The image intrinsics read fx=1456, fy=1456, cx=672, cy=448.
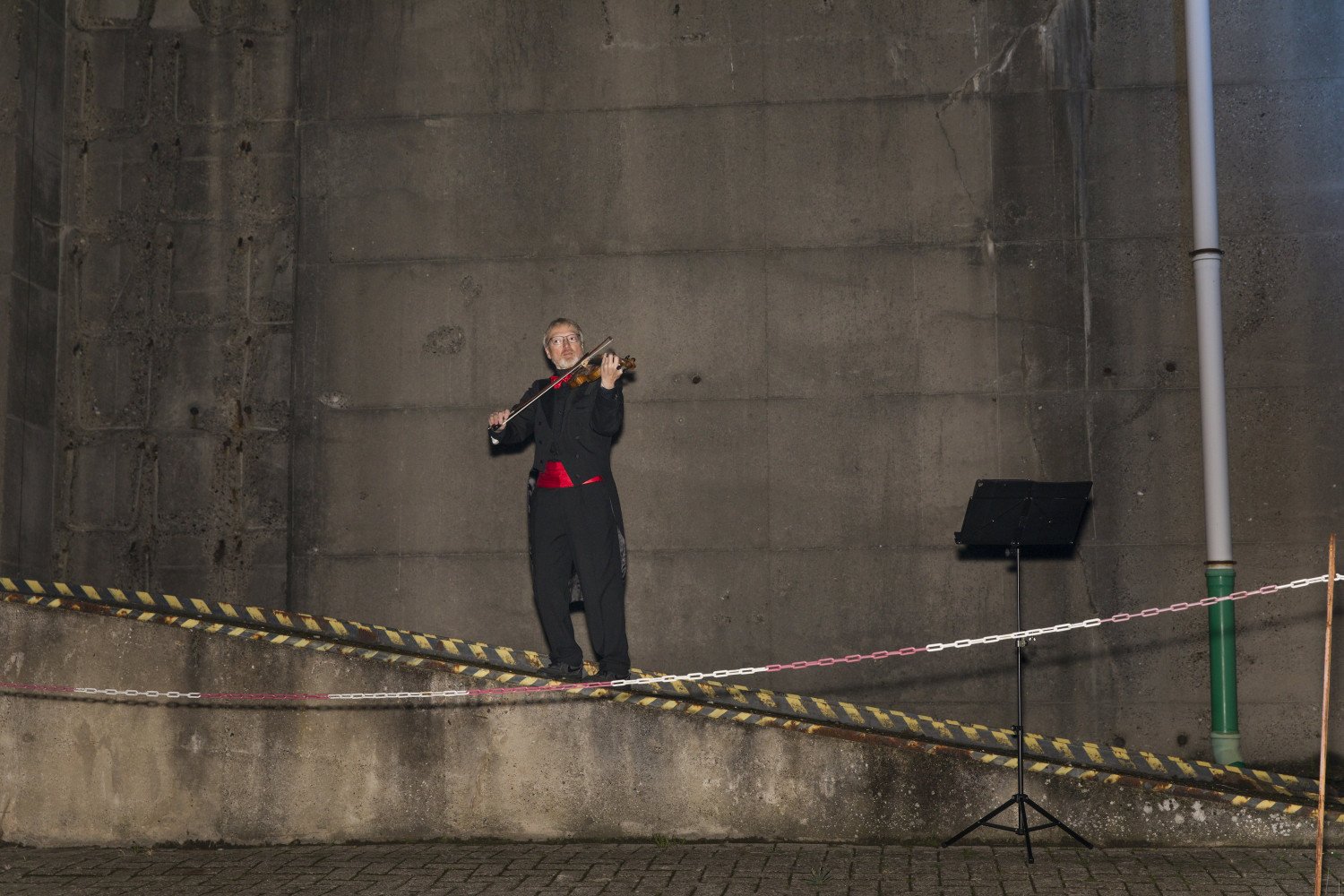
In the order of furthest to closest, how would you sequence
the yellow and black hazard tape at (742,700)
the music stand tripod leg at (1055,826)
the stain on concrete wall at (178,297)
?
the stain on concrete wall at (178,297) < the yellow and black hazard tape at (742,700) < the music stand tripod leg at (1055,826)

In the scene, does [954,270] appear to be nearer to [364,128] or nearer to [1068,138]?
[1068,138]

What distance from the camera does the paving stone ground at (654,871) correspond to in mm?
6633

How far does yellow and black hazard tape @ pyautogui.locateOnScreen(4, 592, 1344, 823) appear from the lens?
7.52 metres

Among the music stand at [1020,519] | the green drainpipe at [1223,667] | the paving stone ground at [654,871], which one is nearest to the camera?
the paving stone ground at [654,871]

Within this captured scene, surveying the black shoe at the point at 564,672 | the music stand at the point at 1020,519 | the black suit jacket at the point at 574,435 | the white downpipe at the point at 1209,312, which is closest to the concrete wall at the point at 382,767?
the black shoe at the point at 564,672

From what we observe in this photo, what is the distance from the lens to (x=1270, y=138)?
31.3 feet

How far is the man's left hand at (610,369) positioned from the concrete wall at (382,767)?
5.97 ft

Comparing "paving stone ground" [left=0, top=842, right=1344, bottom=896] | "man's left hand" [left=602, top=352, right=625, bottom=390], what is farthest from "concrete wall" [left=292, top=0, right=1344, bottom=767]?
"man's left hand" [left=602, top=352, right=625, bottom=390]

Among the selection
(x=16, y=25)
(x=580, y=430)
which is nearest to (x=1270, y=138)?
(x=580, y=430)

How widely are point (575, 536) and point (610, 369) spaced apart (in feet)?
3.34

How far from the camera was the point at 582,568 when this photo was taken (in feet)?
25.5

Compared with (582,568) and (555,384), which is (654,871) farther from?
(555,384)

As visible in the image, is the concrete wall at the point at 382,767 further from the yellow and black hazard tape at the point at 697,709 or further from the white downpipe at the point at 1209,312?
the white downpipe at the point at 1209,312

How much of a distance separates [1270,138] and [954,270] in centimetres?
222
